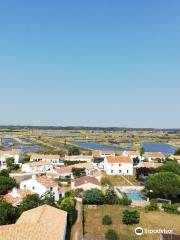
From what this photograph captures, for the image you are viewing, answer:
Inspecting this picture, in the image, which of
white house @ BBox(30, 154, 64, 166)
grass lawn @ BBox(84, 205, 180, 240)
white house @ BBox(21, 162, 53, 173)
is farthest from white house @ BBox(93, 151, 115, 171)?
grass lawn @ BBox(84, 205, 180, 240)

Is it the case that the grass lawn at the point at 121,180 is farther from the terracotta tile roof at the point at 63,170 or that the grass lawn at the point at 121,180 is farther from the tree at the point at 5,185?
the tree at the point at 5,185

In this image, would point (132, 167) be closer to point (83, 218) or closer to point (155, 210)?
point (155, 210)

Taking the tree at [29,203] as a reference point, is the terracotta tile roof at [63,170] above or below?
above

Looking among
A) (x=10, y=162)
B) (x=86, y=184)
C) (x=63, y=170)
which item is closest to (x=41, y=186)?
(x=86, y=184)

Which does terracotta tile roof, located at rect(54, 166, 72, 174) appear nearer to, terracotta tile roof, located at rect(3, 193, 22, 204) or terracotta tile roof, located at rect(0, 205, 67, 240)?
terracotta tile roof, located at rect(3, 193, 22, 204)

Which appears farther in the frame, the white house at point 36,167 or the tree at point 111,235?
the white house at point 36,167

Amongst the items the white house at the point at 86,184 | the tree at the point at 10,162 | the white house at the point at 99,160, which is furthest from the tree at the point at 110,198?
the tree at the point at 10,162

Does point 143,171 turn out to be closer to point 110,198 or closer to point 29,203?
point 110,198
